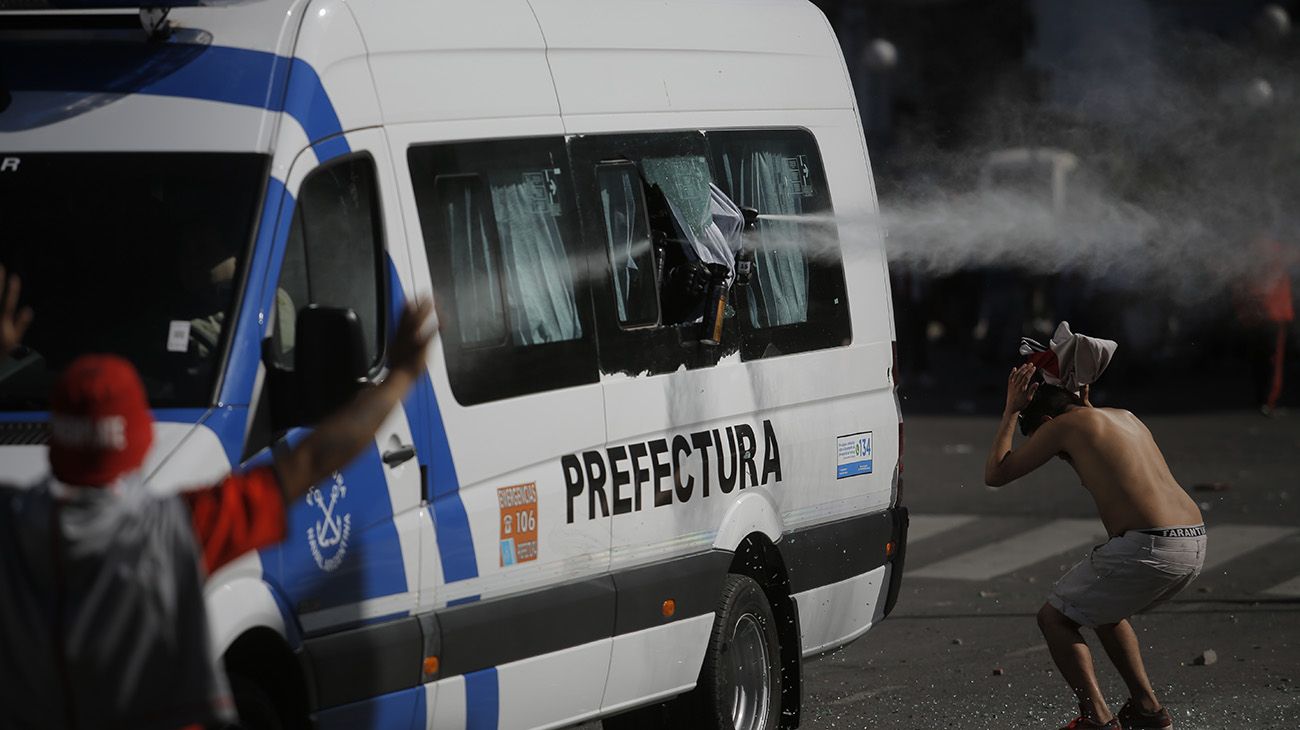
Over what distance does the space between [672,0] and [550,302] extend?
1.60 metres

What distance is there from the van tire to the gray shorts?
10.7 ft

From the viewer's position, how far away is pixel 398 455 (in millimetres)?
5441

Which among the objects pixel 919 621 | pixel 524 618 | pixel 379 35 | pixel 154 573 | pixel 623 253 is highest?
pixel 379 35

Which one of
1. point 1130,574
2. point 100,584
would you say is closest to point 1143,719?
point 1130,574

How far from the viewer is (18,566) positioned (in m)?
3.19

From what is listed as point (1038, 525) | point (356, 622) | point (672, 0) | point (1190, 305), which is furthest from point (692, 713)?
point (1190, 305)

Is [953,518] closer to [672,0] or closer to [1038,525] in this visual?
[1038,525]

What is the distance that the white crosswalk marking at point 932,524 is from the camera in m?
13.1

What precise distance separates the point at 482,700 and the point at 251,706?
1001 mm

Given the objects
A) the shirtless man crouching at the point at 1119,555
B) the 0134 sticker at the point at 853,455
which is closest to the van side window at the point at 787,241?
the 0134 sticker at the point at 853,455

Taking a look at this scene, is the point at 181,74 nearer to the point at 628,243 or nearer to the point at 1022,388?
the point at 628,243

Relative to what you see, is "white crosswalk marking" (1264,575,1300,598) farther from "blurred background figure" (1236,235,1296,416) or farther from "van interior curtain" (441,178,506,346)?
"blurred background figure" (1236,235,1296,416)

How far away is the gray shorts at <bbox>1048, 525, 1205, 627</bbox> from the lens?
23.0ft

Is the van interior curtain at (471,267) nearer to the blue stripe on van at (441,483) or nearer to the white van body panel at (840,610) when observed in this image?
the blue stripe on van at (441,483)
